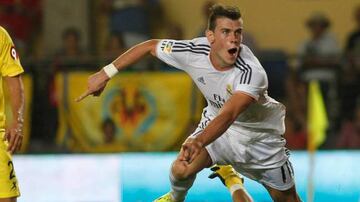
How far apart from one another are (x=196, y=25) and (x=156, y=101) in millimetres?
2912

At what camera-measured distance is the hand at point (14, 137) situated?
740 cm

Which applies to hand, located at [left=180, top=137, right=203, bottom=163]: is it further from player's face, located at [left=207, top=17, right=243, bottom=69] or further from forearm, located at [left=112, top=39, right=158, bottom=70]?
forearm, located at [left=112, top=39, right=158, bottom=70]

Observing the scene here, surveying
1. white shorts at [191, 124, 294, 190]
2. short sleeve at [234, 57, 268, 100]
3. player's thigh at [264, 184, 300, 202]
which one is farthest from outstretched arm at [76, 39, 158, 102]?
player's thigh at [264, 184, 300, 202]

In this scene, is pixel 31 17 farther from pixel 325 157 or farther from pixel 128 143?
pixel 325 157

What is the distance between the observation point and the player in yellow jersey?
7.44 m

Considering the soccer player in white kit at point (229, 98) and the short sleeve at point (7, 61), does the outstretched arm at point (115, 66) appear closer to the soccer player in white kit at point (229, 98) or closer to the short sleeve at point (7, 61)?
the soccer player in white kit at point (229, 98)

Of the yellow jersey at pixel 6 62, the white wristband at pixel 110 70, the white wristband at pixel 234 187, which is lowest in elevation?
the white wristband at pixel 234 187

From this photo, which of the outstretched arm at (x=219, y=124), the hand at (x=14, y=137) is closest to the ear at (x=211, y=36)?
the outstretched arm at (x=219, y=124)

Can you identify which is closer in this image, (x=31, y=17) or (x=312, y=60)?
(x=312, y=60)

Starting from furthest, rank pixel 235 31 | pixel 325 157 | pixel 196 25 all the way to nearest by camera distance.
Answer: pixel 196 25, pixel 325 157, pixel 235 31

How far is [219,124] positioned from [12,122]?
1.34 metres

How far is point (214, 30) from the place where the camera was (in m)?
7.84

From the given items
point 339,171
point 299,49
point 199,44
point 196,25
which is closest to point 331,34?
point 299,49

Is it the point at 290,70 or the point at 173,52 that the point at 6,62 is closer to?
the point at 173,52
